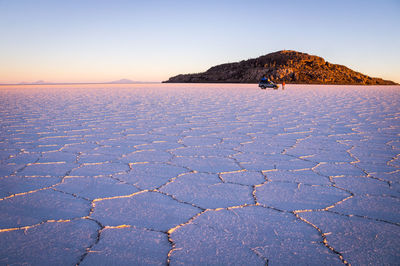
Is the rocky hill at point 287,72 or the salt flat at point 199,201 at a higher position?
the rocky hill at point 287,72

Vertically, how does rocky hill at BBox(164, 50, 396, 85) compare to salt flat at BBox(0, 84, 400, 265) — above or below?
above

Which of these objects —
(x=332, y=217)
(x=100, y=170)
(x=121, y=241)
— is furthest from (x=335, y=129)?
(x=121, y=241)

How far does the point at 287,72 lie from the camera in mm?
61031

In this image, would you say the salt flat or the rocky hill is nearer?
the salt flat

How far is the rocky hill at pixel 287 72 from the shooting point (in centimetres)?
5915

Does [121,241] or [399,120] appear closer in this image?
[121,241]

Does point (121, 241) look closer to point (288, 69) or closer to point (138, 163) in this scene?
point (138, 163)

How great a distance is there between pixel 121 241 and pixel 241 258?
0.54 m

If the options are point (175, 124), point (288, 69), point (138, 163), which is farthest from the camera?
point (288, 69)

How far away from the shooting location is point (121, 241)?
4.32ft

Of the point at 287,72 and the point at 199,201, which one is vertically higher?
the point at 287,72

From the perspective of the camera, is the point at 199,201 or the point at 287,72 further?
the point at 287,72

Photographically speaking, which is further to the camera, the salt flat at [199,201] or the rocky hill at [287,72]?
the rocky hill at [287,72]

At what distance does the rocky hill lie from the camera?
2329 inches
